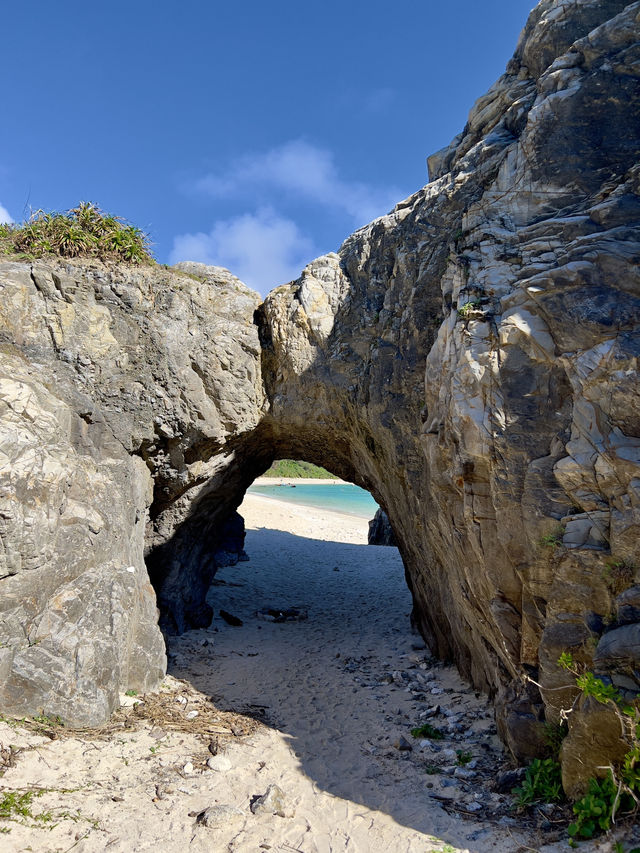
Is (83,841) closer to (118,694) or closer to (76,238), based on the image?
(118,694)

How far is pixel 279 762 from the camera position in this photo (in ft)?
21.7

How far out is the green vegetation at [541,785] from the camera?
17.3ft

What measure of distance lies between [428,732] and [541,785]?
2.27m

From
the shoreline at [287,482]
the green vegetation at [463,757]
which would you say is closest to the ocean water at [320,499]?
the shoreline at [287,482]

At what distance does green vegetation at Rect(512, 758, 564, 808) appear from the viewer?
5.27m

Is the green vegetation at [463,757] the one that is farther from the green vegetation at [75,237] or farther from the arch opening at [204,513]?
the green vegetation at [75,237]

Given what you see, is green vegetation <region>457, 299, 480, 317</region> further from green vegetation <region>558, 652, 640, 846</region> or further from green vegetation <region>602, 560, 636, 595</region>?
green vegetation <region>558, 652, 640, 846</region>

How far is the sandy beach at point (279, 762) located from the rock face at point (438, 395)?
0.74m

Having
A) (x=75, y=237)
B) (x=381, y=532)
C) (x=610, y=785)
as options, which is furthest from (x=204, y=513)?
(x=381, y=532)

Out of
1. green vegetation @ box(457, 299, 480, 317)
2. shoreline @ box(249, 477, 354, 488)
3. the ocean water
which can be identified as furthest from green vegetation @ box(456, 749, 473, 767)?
shoreline @ box(249, 477, 354, 488)

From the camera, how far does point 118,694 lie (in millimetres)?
7844

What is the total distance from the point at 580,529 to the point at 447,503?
2274 millimetres

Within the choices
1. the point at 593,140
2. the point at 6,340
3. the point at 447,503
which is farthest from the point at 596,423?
the point at 6,340

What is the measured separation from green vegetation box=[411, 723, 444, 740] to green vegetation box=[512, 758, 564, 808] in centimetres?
183
